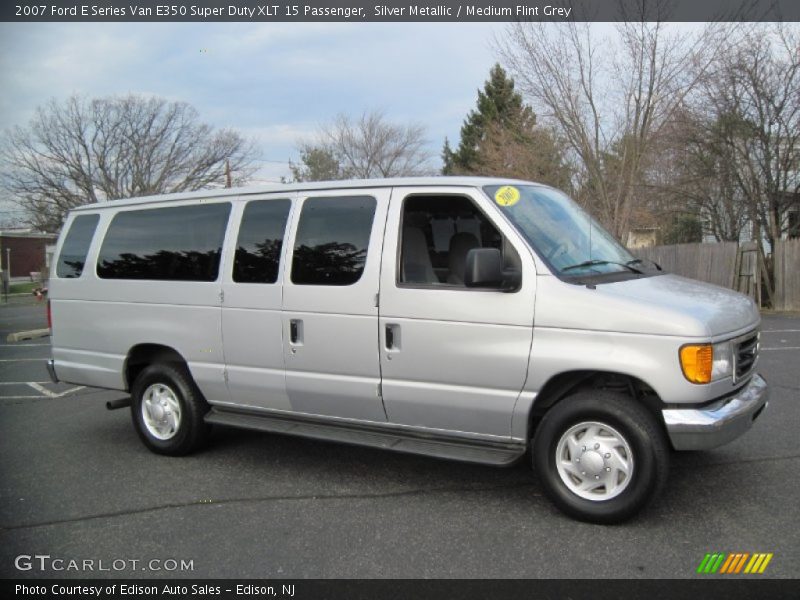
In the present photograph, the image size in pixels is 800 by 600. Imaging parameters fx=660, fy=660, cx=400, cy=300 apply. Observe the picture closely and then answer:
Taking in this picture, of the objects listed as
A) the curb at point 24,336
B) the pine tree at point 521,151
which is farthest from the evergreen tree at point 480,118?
the curb at point 24,336

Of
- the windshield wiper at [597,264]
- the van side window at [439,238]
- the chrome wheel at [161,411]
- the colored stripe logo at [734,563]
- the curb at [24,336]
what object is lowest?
the curb at [24,336]

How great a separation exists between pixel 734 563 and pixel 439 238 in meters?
2.61

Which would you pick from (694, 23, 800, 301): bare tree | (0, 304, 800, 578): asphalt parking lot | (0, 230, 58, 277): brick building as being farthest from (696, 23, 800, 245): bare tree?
(0, 230, 58, 277): brick building

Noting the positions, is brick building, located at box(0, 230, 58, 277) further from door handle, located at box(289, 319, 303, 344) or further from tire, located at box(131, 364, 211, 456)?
door handle, located at box(289, 319, 303, 344)

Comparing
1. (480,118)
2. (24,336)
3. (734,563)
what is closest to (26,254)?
(480,118)

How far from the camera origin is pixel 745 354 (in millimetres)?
4105

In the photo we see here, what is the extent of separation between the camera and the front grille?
13.0ft

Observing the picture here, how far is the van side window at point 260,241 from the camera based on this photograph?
4977 mm

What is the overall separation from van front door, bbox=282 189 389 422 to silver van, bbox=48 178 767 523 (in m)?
0.01

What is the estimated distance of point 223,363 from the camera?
5.16 metres

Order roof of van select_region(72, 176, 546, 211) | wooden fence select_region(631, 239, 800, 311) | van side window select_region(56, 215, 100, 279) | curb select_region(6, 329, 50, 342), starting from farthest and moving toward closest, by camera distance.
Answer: wooden fence select_region(631, 239, 800, 311), curb select_region(6, 329, 50, 342), van side window select_region(56, 215, 100, 279), roof of van select_region(72, 176, 546, 211)

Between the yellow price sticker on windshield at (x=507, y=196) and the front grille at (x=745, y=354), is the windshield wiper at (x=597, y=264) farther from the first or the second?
the front grille at (x=745, y=354)

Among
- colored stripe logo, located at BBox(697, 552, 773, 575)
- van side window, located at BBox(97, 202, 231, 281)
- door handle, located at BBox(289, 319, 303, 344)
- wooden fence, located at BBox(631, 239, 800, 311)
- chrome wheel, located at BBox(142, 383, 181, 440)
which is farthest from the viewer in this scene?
wooden fence, located at BBox(631, 239, 800, 311)

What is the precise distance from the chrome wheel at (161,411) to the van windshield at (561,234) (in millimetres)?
3139
